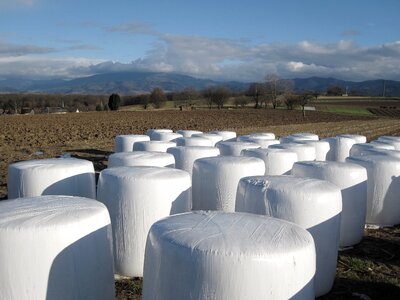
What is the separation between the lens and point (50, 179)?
5.17 meters

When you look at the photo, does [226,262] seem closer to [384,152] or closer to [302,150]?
[302,150]

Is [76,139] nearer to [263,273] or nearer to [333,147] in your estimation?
[333,147]

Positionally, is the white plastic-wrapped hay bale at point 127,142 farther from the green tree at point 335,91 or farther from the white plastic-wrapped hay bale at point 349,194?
the green tree at point 335,91

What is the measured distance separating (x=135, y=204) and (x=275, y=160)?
3.34 metres

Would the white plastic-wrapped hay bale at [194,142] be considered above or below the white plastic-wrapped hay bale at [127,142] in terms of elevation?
above

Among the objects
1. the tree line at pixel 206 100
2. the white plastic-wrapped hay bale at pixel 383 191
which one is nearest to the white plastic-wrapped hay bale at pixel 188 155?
the white plastic-wrapped hay bale at pixel 383 191

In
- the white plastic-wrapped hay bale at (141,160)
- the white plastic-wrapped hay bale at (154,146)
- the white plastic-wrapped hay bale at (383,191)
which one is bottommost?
the white plastic-wrapped hay bale at (383,191)

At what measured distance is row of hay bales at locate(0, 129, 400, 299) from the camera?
9.14 feet

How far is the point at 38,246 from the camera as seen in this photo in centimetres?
309

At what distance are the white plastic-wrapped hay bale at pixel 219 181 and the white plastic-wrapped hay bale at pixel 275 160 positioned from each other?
1.28 meters

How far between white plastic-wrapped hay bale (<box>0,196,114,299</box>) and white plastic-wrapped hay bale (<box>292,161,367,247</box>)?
362 cm

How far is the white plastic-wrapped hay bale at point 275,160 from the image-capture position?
727cm

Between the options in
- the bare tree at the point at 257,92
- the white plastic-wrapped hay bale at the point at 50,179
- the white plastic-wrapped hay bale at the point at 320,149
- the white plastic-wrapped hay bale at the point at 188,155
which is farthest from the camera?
the bare tree at the point at 257,92

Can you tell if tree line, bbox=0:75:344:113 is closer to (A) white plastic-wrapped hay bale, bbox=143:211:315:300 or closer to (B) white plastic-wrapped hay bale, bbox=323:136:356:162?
(B) white plastic-wrapped hay bale, bbox=323:136:356:162
